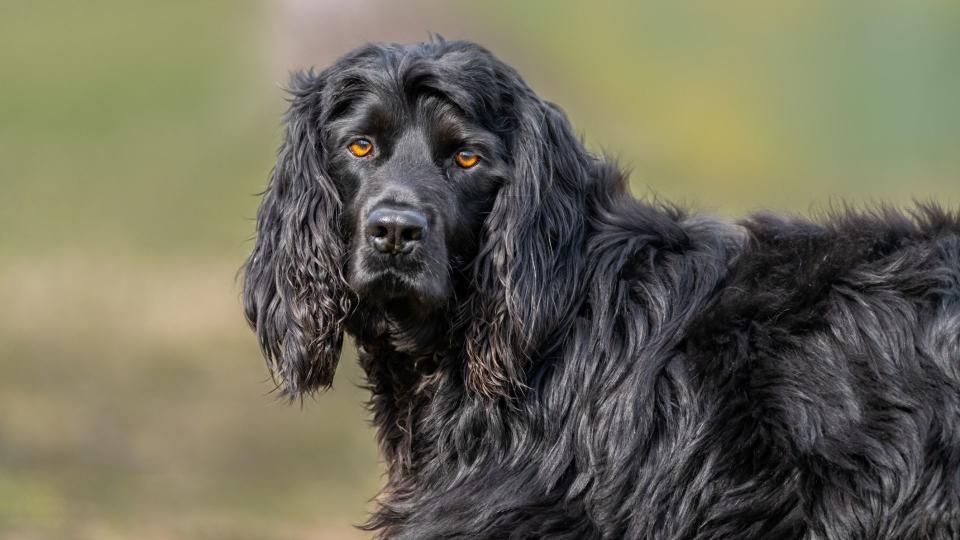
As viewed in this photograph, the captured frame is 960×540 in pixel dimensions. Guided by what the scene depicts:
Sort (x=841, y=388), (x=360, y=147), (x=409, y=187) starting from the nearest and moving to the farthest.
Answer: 1. (x=841, y=388)
2. (x=409, y=187)
3. (x=360, y=147)

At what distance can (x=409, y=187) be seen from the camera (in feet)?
16.3

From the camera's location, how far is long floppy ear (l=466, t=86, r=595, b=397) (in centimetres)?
512

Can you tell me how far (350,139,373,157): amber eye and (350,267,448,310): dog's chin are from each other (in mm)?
525

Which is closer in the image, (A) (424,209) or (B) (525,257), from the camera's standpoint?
(A) (424,209)

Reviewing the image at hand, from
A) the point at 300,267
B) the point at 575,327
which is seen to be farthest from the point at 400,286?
the point at 575,327

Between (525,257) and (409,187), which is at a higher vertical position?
(409,187)

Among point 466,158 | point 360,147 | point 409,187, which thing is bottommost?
point 409,187

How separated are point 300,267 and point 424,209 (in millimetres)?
662

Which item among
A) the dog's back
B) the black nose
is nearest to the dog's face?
the black nose

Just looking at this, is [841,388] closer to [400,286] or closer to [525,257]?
[525,257]

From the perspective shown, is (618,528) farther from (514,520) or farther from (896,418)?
(896,418)

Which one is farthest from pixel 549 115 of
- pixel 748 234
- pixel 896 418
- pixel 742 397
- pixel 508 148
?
pixel 896 418

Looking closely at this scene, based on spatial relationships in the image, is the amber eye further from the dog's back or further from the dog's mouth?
the dog's back

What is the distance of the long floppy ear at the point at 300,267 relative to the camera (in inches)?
207
